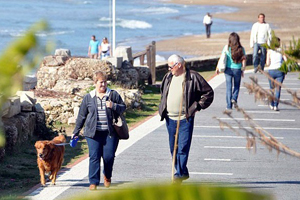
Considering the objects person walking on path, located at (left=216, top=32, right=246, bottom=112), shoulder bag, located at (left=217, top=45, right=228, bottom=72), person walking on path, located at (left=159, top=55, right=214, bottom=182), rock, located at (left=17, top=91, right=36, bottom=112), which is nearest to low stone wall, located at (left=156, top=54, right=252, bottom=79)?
person walking on path, located at (left=216, top=32, right=246, bottom=112)

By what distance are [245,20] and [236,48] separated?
5664 centimetres

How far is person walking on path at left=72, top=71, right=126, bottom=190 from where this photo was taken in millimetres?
8320

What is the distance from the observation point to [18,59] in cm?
64

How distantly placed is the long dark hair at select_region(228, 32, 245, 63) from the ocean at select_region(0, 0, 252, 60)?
92.1 feet

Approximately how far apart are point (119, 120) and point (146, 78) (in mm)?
12442

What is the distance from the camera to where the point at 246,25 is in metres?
65.1

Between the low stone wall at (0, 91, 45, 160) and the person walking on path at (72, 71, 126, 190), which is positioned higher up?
the person walking on path at (72, 71, 126, 190)

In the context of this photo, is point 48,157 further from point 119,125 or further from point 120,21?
point 120,21

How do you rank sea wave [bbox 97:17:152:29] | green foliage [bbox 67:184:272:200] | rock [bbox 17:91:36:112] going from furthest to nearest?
sea wave [bbox 97:17:152:29] → rock [bbox 17:91:36:112] → green foliage [bbox 67:184:272:200]

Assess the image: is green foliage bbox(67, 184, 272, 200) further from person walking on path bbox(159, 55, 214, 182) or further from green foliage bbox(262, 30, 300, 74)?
person walking on path bbox(159, 55, 214, 182)

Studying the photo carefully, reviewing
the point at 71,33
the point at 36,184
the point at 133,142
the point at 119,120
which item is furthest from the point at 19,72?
the point at 71,33

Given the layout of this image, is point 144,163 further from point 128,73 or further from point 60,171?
point 128,73

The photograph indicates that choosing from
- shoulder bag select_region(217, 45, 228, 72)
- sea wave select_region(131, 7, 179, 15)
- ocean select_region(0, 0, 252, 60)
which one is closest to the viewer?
shoulder bag select_region(217, 45, 228, 72)

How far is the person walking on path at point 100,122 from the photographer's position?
8.32 m
